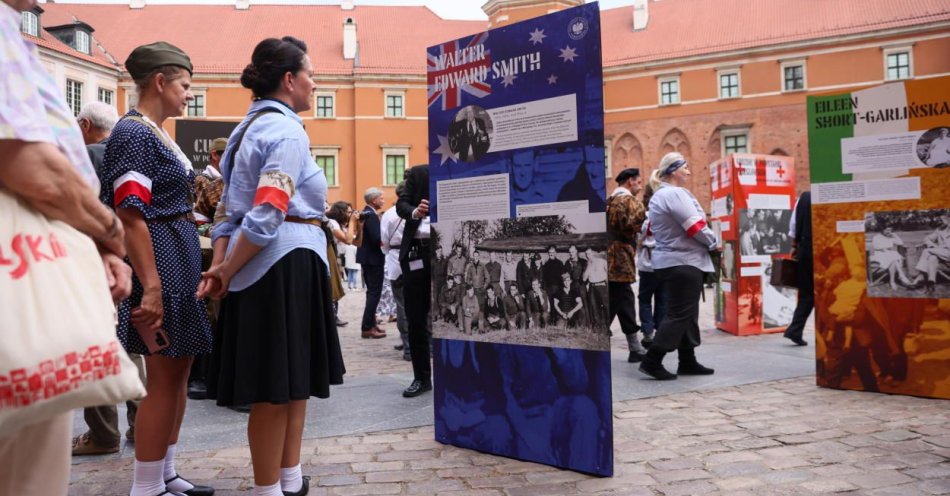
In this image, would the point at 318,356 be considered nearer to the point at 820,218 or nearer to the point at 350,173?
the point at 820,218

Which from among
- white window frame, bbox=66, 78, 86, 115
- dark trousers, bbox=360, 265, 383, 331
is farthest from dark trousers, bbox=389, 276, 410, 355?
white window frame, bbox=66, 78, 86, 115

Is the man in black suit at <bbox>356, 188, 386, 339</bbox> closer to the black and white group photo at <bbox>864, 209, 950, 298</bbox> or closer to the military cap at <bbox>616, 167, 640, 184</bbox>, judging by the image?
the military cap at <bbox>616, 167, 640, 184</bbox>

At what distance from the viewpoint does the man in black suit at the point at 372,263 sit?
33.8 ft

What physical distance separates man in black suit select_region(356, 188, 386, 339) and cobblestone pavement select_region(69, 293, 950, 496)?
218 inches

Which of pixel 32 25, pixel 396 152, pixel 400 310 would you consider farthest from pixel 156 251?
pixel 32 25

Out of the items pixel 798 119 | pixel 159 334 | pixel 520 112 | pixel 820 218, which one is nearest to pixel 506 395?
pixel 520 112

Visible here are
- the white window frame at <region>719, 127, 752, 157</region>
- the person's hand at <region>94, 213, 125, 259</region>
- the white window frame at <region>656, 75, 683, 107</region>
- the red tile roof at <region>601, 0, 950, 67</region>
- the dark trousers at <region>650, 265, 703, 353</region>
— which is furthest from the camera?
the white window frame at <region>656, 75, 683, 107</region>

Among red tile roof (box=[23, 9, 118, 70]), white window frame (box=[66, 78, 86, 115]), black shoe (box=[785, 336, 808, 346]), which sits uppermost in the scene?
red tile roof (box=[23, 9, 118, 70])

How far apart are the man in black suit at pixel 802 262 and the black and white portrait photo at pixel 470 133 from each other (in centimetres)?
436

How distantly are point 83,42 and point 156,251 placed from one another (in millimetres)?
47767

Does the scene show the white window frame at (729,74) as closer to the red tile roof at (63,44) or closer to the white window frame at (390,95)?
the white window frame at (390,95)

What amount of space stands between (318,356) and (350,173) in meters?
45.1

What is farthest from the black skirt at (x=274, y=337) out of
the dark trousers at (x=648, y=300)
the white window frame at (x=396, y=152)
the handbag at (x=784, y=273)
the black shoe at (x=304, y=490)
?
the white window frame at (x=396, y=152)

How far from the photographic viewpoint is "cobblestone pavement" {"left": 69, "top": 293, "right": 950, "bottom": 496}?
3.55 meters
